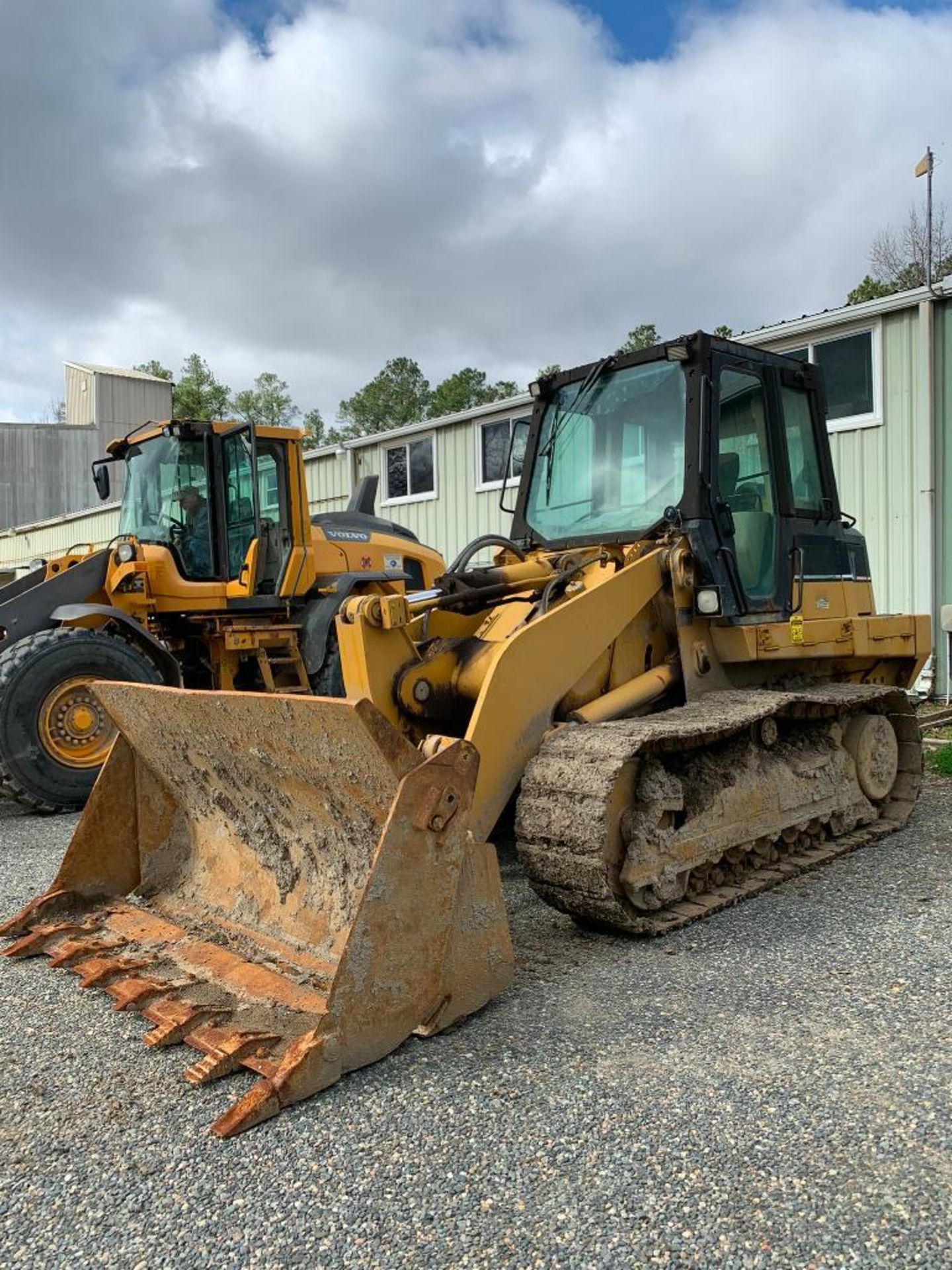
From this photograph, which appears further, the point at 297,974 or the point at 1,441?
the point at 1,441

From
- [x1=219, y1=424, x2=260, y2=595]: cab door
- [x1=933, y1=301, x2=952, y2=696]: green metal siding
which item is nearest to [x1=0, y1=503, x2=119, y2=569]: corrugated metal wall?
[x1=219, y1=424, x2=260, y2=595]: cab door

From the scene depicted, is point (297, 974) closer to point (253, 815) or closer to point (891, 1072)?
point (253, 815)

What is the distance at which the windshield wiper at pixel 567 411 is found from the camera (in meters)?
5.75

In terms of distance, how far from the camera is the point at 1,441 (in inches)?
1346

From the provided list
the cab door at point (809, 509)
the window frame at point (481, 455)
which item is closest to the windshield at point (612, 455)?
the cab door at point (809, 509)

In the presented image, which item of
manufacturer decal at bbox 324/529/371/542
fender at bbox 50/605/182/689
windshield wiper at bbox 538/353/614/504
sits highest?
windshield wiper at bbox 538/353/614/504

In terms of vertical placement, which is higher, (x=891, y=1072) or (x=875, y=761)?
(x=875, y=761)

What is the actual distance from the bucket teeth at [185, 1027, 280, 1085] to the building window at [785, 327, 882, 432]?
9.30 metres

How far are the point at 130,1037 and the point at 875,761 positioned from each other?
431 cm

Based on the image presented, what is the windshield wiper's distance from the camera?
18.9 feet

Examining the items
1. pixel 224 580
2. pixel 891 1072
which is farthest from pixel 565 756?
pixel 224 580

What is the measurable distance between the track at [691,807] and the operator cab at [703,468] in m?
0.66

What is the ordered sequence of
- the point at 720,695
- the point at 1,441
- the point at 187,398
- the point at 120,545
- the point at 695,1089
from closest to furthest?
the point at 695,1089 → the point at 720,695 → the point at 120,545 → the point at 1,441 → the point at 187,398

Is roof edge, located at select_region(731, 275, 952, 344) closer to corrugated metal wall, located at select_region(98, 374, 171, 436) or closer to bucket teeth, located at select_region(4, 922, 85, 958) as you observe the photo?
bucket teeth, located at select_region(4, 922, 85, 958)
